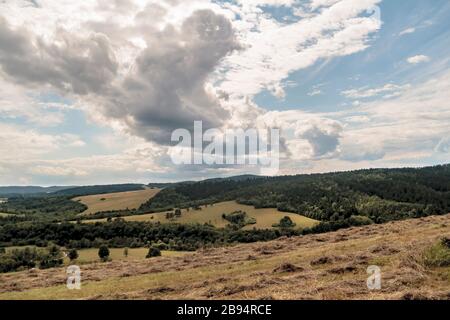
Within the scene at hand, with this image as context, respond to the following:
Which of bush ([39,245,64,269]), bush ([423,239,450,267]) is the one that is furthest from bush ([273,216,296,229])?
bush ([423,239,450,267])

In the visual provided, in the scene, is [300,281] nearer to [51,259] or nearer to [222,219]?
[51,259]

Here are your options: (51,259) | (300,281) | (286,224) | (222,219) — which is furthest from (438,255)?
(222,219)

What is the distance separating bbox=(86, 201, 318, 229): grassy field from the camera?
132 meters

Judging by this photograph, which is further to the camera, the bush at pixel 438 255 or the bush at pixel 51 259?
the bush at pixel 51 259

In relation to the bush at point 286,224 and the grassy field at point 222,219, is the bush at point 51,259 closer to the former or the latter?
the grassy field at point 222,219

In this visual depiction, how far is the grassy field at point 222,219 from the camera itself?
433 ft

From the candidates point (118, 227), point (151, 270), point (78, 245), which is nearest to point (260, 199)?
point (118, 227)

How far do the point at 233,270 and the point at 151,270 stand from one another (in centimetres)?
928

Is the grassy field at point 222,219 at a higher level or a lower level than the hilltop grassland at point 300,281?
lower

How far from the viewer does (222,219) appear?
5950 inches

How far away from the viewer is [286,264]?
22656 mm

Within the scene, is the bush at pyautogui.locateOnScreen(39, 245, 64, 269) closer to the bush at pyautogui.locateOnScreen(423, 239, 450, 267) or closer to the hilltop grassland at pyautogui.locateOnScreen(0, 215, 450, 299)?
the hilltop grassland at pyautogui.locateOnScreen(0, 215, 450, 299)

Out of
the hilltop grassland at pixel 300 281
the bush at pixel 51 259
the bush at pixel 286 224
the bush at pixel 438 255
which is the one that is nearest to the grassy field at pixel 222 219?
the bush at pixel 286 224

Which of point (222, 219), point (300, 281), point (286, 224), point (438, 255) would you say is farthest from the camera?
point (222, 219)
